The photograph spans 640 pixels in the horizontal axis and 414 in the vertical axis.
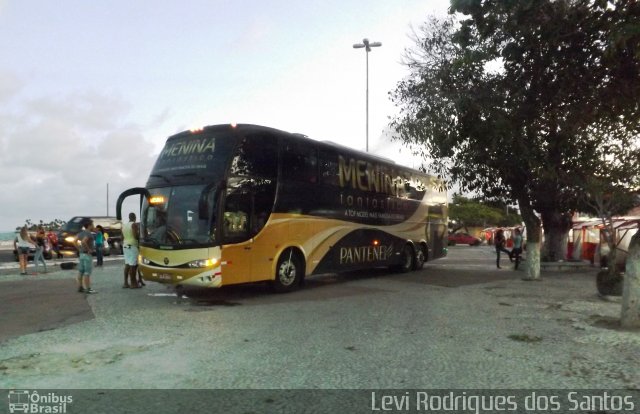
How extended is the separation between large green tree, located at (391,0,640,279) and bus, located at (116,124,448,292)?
3.25 meters

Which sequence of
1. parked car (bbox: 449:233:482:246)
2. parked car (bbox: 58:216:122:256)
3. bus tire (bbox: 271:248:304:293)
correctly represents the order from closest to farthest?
bus tire (bbox: 271:248:304:293)
parked car (bbox: 58:216:122:256)
parked car (bbox: 449:233:482:246)

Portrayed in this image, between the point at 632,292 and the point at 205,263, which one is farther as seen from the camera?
the point at 205,263

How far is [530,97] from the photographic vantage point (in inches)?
409

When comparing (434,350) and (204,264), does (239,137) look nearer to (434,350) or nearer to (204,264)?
(204,264)

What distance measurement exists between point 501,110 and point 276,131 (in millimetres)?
5312

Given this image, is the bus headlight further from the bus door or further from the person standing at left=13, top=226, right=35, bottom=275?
the person standing at left=13, top=226, right=35, bottom=275

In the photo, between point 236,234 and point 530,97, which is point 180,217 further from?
point 530,97

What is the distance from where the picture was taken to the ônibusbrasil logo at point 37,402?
14.4 feet

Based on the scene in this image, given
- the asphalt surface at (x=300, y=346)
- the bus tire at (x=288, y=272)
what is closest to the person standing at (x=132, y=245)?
the asphalt surface at (x=300, y=346)

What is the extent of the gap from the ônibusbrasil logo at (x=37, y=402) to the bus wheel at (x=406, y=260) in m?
14.0

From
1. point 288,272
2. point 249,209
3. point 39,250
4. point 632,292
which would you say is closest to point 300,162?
point 249,209

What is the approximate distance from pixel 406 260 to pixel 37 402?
14762 mm

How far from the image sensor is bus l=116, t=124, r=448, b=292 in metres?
10.5

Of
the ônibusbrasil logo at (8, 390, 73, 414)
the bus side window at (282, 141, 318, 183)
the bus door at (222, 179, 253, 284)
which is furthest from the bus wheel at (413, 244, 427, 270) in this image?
the ônibusbrasil logo at (8, 390, 73, 414)
